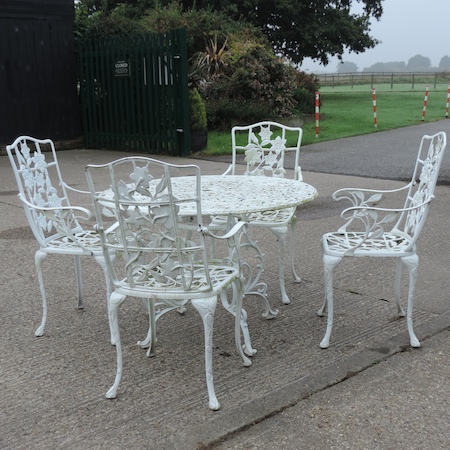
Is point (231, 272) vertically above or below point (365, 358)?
above

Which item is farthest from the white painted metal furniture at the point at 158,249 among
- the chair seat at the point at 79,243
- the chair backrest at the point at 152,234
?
the chair seat at the point at 79,243

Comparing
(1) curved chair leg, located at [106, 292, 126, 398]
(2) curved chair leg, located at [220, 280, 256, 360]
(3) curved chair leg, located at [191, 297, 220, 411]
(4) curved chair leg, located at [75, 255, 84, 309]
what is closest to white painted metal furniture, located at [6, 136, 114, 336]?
(4) curved chair leg, located at [75, 255, 84, 309]

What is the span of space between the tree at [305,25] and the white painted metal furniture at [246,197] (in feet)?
84.8

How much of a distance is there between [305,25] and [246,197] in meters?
28.5

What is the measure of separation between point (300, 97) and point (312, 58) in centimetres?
1342

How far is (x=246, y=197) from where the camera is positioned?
385 centimetres

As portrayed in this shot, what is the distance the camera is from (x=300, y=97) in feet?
65.4

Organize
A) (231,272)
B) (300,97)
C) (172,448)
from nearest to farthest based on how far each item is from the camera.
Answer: (172,448)
(231,272)
(300,97)

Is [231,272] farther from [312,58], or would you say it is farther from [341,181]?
[312,58]

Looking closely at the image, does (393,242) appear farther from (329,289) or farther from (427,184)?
(329,289)

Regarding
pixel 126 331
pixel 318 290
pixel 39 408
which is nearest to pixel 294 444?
pixel 39 408

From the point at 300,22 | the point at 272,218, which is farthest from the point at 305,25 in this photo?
the point at 272,218

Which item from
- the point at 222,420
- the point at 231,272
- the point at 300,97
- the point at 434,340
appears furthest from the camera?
the point at 300,97

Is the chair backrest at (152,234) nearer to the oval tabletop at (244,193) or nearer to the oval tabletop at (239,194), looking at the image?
the oval tabletop at (239,194)
